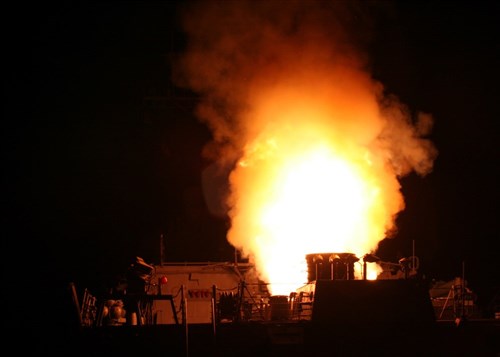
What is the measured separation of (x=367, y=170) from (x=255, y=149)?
4.12 m

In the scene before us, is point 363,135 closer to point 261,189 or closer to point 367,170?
point 367,170

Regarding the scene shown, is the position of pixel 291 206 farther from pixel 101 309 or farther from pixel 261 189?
pixel 101 309

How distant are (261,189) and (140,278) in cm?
761

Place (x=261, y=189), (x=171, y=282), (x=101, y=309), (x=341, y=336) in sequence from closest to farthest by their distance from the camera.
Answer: (x=341, y=336) → (x=101, y=309) → (x=261, y=189) → (x=171, y=282)

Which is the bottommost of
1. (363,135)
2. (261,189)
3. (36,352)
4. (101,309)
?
(36,352)

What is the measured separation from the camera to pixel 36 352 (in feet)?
57.6

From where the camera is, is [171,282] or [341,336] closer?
[341,336]

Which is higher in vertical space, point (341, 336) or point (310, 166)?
point (310, 166)

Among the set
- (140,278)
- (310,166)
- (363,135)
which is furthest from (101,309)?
(363,135)

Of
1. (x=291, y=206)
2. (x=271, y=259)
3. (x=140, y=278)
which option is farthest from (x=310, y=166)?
(x=140, y=278)

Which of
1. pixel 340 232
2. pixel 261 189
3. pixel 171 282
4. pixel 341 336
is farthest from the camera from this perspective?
pixel 171 282

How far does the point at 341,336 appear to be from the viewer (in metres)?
16.0

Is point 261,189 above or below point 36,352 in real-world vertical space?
above

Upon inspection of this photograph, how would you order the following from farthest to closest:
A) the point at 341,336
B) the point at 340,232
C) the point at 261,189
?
the point at 261,189 < the point at 340,232 < the point at 341,336
